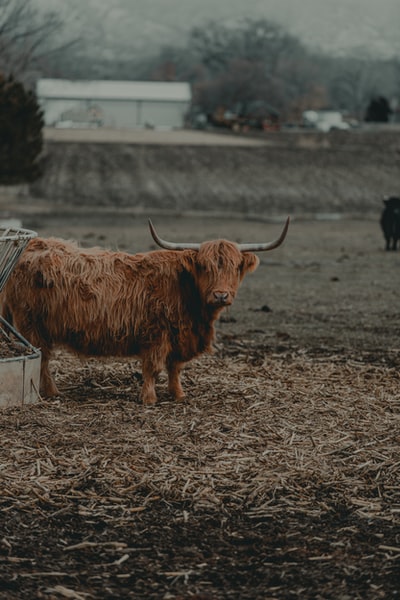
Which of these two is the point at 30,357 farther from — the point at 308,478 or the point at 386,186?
the point at 386,186

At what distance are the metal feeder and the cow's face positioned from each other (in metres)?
1.32

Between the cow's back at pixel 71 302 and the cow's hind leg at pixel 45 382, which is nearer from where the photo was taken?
the cow's back at pixel 71 302

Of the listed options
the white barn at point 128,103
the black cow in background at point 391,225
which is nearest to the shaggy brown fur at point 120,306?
the black cow in background at point 391,225

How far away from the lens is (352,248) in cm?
2481

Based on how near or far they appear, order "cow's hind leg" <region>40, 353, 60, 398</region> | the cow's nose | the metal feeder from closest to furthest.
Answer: the metal feeder, the cow's nose, "cow's hind leg" <region>40, 353, 60, 398</region>

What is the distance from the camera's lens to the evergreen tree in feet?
119

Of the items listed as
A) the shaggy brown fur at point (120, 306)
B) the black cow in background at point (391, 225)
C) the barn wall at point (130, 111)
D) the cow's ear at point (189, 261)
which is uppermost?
the barn wall at point (130, 111)

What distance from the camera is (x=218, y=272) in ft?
26.5

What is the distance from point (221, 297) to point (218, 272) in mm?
195

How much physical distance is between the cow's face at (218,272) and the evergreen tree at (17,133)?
27943 millimetres

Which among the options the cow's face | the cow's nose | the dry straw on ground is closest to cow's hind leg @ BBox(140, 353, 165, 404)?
the dry straw on ground

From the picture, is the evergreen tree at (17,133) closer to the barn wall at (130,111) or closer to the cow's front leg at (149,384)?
the cow's front leg at (149,384)

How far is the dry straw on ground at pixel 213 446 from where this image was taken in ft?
19.9

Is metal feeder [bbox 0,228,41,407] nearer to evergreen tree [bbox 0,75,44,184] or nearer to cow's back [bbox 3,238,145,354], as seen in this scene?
cow's back [bbox 3,238,145,354]
